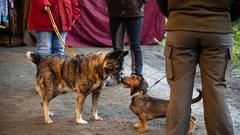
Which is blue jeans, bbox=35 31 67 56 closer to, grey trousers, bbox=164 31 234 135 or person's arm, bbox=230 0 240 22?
grey trousers, bbox=164 31 234 135

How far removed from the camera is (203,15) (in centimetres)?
340

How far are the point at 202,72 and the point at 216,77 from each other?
0.46 feet

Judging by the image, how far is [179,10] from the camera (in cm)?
349

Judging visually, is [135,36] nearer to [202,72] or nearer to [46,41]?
[46,41]

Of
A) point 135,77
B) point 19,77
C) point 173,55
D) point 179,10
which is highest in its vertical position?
point 179,10

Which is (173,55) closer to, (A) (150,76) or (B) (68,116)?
(B) (68,116)

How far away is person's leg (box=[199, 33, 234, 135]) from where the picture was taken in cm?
343

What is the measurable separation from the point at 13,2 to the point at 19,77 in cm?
407

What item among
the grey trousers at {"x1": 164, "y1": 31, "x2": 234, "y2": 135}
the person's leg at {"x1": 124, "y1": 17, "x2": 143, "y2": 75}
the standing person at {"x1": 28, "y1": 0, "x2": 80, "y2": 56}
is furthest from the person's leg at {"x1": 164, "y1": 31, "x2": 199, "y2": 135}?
the person's leg at {"x1": 124, "y1": 17, "x2": 143, "y2": 75}

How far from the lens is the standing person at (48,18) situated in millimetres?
6207

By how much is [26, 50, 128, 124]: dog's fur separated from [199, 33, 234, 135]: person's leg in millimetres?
1518

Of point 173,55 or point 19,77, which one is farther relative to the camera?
point 19,77

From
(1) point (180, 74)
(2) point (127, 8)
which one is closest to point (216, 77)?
(1) point (180, 74)

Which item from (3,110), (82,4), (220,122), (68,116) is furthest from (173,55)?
(82,4)
